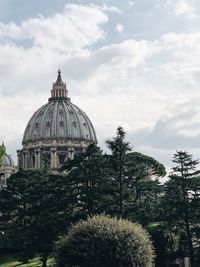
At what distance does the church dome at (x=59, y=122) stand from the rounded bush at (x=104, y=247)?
12660cm

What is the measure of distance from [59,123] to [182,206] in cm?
12079

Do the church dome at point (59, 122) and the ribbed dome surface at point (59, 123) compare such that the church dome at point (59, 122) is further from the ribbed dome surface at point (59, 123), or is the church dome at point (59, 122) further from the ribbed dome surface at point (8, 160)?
the ribbed dome surface at point (8, 160)

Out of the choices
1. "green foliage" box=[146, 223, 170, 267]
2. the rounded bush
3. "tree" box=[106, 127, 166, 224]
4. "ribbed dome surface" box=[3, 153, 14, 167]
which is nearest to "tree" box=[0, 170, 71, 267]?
"tree" box=[106, 127, 166, 224]

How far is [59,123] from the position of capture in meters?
163

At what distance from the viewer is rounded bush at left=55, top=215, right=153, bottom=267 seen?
2883 cm

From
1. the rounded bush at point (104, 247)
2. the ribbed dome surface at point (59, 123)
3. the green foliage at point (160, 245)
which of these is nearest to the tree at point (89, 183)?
the green foliage at point (160, 245)

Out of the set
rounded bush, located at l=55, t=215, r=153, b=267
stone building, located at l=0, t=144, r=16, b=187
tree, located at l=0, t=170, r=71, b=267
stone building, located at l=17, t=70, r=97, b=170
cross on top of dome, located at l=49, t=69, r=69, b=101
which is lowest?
rounded bush, located at l=55, t=215, r=153, b=267

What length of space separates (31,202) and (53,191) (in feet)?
20.9

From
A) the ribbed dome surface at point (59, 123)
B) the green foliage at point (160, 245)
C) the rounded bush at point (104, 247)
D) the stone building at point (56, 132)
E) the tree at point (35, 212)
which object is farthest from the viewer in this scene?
the ribbed dome surface at point (59, 123)

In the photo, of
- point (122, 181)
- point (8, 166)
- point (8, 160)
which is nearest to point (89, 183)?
point (122, 181)

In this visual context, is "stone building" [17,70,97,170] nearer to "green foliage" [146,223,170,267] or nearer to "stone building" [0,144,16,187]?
"stone building" [0,144,16,187]

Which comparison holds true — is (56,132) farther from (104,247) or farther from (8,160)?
(104,247)

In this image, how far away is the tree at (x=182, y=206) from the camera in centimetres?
4403

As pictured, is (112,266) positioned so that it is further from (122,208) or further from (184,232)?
(184,232)
